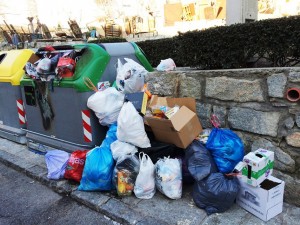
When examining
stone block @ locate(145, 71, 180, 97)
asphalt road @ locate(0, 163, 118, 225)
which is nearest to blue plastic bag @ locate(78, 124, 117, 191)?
asphalt road @ locate(0, 163, 118, 225)

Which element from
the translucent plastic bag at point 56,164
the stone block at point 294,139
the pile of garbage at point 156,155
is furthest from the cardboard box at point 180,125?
the translucent plastic bag at point 56,164

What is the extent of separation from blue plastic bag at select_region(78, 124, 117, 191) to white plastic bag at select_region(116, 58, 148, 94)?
0.73 m

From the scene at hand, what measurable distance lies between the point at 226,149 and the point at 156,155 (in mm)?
680

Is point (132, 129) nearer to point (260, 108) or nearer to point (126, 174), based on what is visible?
point (126, 174)

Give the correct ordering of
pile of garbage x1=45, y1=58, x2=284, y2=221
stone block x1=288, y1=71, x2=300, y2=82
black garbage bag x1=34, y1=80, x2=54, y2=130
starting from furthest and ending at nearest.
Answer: black garbage bag x1=34, y1=80, x2=54, y2=130 < pile of garbage x1=45, y1=58, x2=284, y2=221 < stone block x1=288, y1=71, x2=300, y2=82

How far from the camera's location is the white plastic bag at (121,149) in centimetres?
273

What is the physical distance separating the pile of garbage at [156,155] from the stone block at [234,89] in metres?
0.23

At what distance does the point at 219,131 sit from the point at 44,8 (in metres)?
19.2

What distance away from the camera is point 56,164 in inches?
123

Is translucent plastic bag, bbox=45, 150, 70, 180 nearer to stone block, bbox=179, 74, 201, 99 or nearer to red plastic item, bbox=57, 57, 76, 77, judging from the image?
red plastic item, bbox=57, 57, 76, 77

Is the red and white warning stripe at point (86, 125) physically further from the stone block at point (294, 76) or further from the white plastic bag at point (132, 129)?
the stone block at point (294, 76)

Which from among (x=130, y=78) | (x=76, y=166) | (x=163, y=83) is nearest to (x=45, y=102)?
(x=76, y=166)

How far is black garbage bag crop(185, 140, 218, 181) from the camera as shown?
2434mm

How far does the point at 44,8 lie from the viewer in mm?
Answer: 18703
